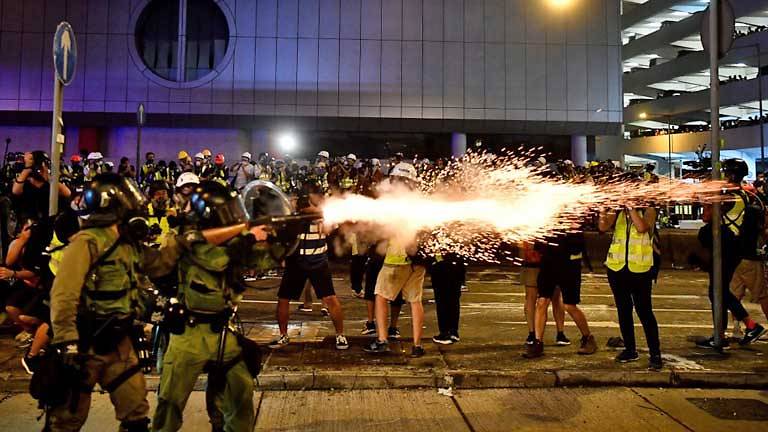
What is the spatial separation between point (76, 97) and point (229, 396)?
22.5 meters

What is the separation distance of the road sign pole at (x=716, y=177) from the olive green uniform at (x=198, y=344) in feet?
18.7

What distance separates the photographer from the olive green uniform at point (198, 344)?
366cm

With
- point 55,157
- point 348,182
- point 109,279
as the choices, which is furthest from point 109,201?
point 348,182

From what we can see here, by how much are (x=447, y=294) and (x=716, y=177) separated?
3.54m

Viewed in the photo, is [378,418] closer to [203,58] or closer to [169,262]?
[169,262]

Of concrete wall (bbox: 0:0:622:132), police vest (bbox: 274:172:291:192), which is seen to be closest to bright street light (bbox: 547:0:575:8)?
concrete wall (bbox: 0:0:622:132)

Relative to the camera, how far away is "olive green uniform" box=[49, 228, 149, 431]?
3.49 meters

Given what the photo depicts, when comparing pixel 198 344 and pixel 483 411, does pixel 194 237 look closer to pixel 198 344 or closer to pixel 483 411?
pixel 198 344

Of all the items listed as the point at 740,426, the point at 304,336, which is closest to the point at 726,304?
the point at 740,426

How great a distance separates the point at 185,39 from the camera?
22891 millimetres

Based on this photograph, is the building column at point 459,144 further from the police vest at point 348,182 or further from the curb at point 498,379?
the curb at point 498,379

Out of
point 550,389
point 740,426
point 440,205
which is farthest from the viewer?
point 440,205

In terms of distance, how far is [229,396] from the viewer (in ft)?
12.4

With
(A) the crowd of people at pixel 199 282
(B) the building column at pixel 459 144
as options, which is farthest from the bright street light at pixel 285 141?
(A) the crowd of people at pixel 199 282
